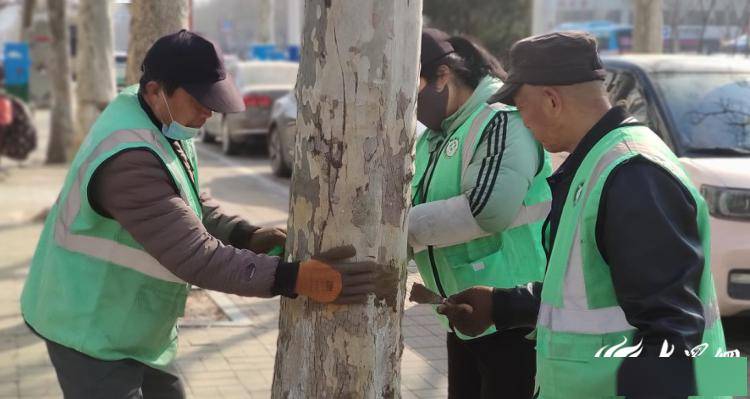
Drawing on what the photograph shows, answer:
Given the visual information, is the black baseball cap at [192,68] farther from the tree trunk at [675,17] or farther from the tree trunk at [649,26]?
the tree trunk at [675,17]

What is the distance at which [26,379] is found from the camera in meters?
5.35

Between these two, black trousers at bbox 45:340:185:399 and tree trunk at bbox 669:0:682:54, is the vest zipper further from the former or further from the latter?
tree trunk at bbox 669:0:682:54

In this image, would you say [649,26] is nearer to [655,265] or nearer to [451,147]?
[451,147]

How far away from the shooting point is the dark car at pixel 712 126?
19.0 ft

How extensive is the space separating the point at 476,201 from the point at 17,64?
92.0 ft

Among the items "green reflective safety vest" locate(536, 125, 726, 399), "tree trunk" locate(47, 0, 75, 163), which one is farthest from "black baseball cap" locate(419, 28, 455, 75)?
"tree trunk" locate(47, 0, 75, 163)

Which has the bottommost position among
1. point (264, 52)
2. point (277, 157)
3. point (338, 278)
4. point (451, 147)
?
point (264, 52)

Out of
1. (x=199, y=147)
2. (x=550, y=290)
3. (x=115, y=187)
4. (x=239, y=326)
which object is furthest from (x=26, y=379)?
(x=199, y=147)

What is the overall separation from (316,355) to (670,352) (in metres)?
0.95

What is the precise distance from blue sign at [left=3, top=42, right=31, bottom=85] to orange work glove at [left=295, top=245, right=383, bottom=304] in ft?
90.4

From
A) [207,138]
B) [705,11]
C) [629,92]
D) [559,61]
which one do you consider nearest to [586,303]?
[559,61]

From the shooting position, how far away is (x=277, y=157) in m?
14.7

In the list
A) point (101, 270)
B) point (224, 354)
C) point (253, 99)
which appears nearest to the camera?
point (101, 270)

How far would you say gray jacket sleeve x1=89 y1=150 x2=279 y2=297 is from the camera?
2.79 m
